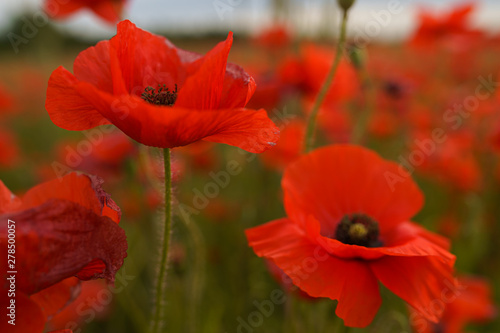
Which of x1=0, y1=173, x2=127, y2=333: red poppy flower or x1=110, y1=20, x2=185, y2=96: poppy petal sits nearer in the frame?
x1=0, y1=173, x2=127, y2=333: red poppy flower

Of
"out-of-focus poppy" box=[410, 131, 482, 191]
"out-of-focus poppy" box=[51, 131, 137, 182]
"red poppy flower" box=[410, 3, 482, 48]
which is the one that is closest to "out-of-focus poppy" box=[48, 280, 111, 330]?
"out-of-focus poppy" box=[51, 131, 137, 182]

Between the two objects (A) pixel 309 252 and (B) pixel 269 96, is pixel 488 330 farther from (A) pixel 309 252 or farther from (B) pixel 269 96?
(A) pixel 309 252

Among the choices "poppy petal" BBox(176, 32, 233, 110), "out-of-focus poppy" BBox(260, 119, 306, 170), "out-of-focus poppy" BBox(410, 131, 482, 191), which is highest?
"poppy petal" BBox(176, 32, 233, 110)

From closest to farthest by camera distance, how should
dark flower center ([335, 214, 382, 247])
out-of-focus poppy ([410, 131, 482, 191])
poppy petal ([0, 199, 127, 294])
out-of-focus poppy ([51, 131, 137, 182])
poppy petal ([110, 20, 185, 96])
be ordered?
poppy petal ([0, 199, 127, 294]), poppy petal ([110, 20, 185, 96]), dark flower center ([335, 214, 382, 247]), out-of-focus poppy ([51, 131, 137, 182]), out-of-focus poppy ([410, 131, 482, 191])

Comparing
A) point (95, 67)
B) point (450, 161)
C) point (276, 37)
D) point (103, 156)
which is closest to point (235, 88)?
point (95, 67)

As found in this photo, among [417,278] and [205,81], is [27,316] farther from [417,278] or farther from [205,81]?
[417,278]

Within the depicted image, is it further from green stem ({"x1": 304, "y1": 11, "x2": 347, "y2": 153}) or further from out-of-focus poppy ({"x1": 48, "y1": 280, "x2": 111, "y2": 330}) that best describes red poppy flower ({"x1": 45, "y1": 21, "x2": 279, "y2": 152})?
out-of-focus poppy ({"x1": 48, "y1": 280, "x2": 111, "y2": 330})

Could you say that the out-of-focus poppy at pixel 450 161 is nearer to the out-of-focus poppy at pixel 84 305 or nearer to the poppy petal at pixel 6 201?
the out-of-focus poppy at pixel 84 305
